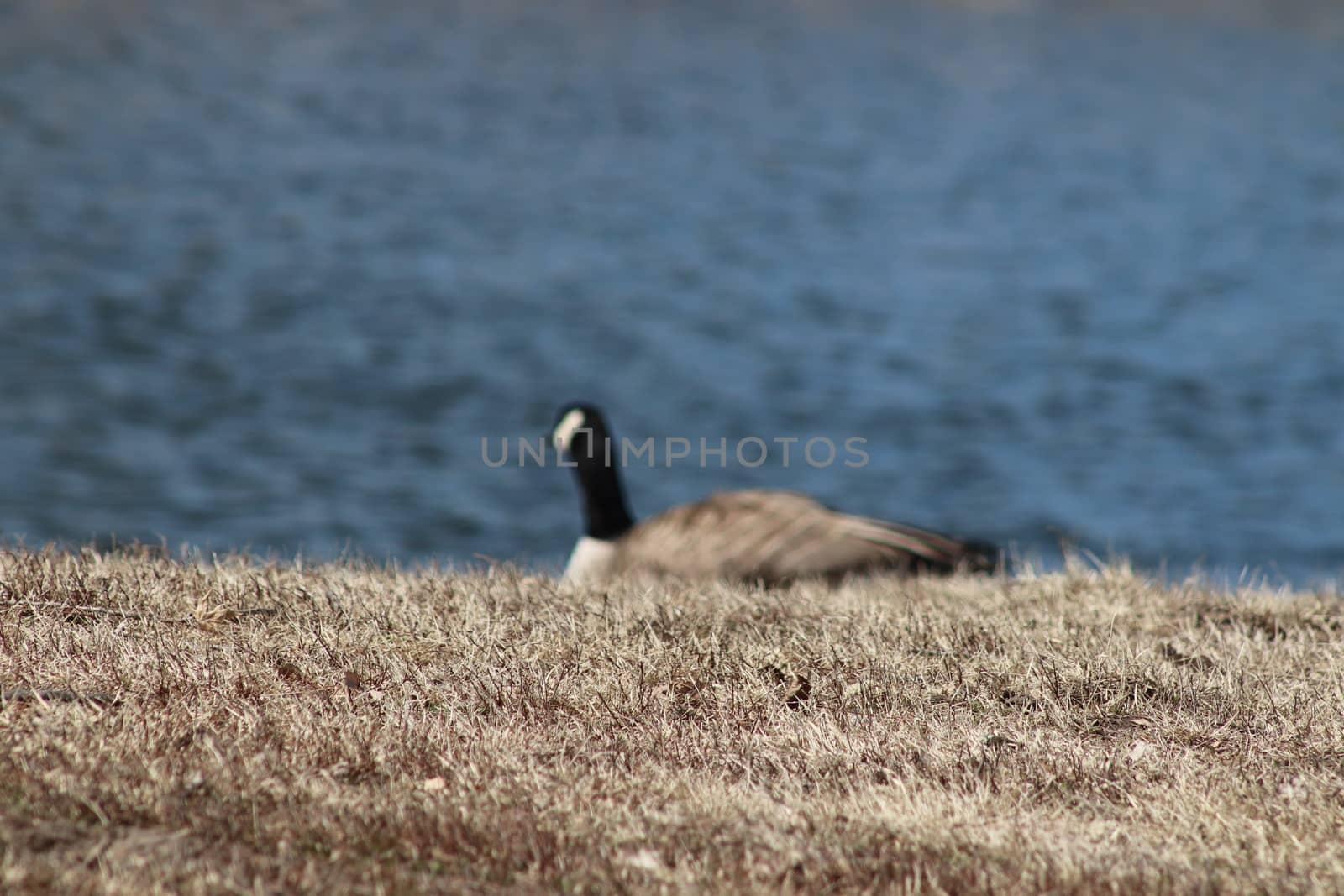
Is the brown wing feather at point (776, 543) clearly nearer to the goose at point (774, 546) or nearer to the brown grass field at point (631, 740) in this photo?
the goose at point (774, 546)

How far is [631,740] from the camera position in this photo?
442cm

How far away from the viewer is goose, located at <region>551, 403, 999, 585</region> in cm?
924

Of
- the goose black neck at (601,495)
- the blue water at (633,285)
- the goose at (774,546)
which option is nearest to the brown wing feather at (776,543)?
the goose at (774,546)

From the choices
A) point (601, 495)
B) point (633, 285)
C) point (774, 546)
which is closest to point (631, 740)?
point (774, 546)

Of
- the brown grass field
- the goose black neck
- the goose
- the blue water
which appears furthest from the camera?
the blue water

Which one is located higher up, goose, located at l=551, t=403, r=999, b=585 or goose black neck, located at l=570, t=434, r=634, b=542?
goose black neck, located at l=570, t=434, r=634, b=542

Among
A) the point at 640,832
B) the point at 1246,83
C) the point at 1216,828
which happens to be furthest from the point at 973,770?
the point at 1246,83

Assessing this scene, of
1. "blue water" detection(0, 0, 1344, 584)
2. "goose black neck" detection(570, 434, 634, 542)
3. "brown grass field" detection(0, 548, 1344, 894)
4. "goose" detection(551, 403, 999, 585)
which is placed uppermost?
"blue water" detection(0, 0, 1344, 584)

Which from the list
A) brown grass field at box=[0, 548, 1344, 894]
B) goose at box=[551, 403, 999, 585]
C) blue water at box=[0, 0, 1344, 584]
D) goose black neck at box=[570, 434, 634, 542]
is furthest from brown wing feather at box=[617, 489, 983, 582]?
brown grass field at box=[0, 548, 1344, 894]

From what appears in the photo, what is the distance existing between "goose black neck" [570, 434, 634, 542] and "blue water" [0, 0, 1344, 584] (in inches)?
59.5

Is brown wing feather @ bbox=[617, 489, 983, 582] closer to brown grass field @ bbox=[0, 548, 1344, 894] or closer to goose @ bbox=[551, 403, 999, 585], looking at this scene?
goose @ bbox=[551, 403, 999, 585]

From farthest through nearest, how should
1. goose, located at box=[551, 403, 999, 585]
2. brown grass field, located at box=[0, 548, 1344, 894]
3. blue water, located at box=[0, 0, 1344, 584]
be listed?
blue water, located at box=[0, 0, 1344, 584], goose, located at box=[551, 403, 999, 585], brown grass field, located at box=[0, 548, 1344, 894]

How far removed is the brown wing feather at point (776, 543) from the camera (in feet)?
30.4

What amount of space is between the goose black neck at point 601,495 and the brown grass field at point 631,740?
167 inches
